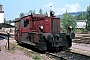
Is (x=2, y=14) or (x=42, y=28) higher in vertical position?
(x=2, y=14)

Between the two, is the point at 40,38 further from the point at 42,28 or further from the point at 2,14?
the point at 2,14

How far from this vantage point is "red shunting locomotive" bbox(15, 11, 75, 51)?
45.6 ft

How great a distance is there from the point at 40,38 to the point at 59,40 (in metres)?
1.53

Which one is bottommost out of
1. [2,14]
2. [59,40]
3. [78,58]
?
[78,58]

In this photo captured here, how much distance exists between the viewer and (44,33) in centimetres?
1388

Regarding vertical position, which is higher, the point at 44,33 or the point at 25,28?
the point at 25,28

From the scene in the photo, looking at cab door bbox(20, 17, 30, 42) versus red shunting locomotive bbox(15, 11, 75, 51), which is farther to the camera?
cab door bbox(20, 17, 30, 42)

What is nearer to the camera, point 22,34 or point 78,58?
point 78,58

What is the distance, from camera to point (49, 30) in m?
15.0

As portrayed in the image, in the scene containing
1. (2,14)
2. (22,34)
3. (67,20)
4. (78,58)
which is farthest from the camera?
(67,20)

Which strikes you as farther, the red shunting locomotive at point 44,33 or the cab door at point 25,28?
the cab door at point 25,28

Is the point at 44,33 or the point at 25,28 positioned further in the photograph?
the point at 25,28

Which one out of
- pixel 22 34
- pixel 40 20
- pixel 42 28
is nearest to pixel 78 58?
pixel 42 28

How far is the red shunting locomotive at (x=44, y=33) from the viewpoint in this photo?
1389cm
